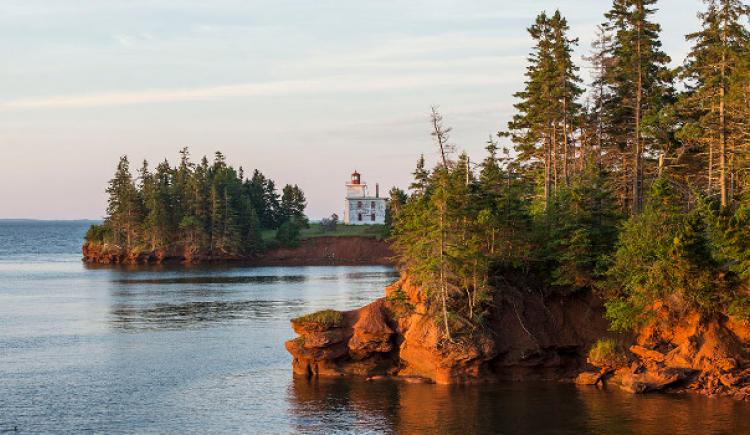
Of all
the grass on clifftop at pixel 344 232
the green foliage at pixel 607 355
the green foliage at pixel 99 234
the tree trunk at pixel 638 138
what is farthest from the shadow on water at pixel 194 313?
the green foliage at pixel 99 234

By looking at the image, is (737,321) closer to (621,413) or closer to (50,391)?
(621,413)

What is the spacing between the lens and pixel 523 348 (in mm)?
46438

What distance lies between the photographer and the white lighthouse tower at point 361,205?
527ft

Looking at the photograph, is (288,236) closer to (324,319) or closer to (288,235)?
(288,235)

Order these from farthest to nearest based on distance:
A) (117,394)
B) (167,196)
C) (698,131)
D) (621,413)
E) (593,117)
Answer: (167,196) < (593,117) < (698,131) < (117,394) < (621,413)

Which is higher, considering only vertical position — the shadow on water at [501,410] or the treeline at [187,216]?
the treeline at [187,216]

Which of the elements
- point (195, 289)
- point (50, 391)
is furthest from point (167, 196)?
point (50, 391)

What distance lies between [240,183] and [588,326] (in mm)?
113633

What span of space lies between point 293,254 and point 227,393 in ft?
342

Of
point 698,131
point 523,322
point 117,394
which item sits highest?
point 698,131

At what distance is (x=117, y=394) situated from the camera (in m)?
43.2

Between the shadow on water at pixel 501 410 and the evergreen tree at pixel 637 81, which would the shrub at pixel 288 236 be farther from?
the shadow on water at pixel 501 410

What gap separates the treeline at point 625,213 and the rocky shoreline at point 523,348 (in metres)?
1.17

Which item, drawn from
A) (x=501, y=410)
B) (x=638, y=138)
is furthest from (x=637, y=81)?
(x=501, y=410)
